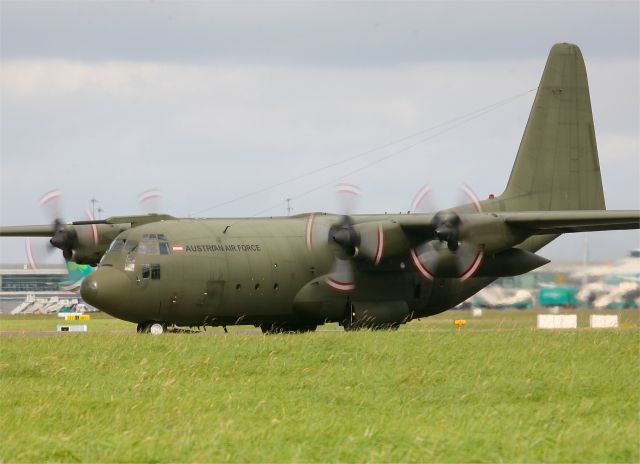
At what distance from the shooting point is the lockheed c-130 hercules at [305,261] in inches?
1313

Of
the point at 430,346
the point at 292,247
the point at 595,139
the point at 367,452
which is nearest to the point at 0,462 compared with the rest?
the point at 367,452

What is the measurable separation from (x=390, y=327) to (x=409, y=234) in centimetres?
348

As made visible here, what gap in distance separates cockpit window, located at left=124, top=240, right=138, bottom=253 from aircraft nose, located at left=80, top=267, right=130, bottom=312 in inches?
35.9

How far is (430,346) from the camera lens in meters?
25.1

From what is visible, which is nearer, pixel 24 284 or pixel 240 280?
pixel 240 280

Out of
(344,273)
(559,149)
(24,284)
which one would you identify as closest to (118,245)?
(344,273)

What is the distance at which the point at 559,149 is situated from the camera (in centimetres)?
4253

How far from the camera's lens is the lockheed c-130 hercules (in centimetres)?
3334

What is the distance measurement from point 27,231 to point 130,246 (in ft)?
29.4

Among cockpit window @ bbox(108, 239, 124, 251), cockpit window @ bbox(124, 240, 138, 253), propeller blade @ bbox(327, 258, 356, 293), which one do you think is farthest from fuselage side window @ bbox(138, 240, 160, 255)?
propeller blade @ bbox(327, 258, 356, 293)

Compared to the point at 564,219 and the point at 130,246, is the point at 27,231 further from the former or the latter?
the point at 564,219

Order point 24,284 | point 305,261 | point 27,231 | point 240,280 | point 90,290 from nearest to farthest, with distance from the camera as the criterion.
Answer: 1. point 90,290
2. point 240,280
3. point 305,261
4. point 27,231
5. point 24,284

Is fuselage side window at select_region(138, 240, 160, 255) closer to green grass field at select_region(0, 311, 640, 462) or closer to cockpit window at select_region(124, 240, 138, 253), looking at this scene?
cockpit window at select_region(124, 240, 138, 253)

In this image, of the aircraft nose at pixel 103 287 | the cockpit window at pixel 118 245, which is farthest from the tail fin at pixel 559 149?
Result: the aircraft nose at pixel 103 287
